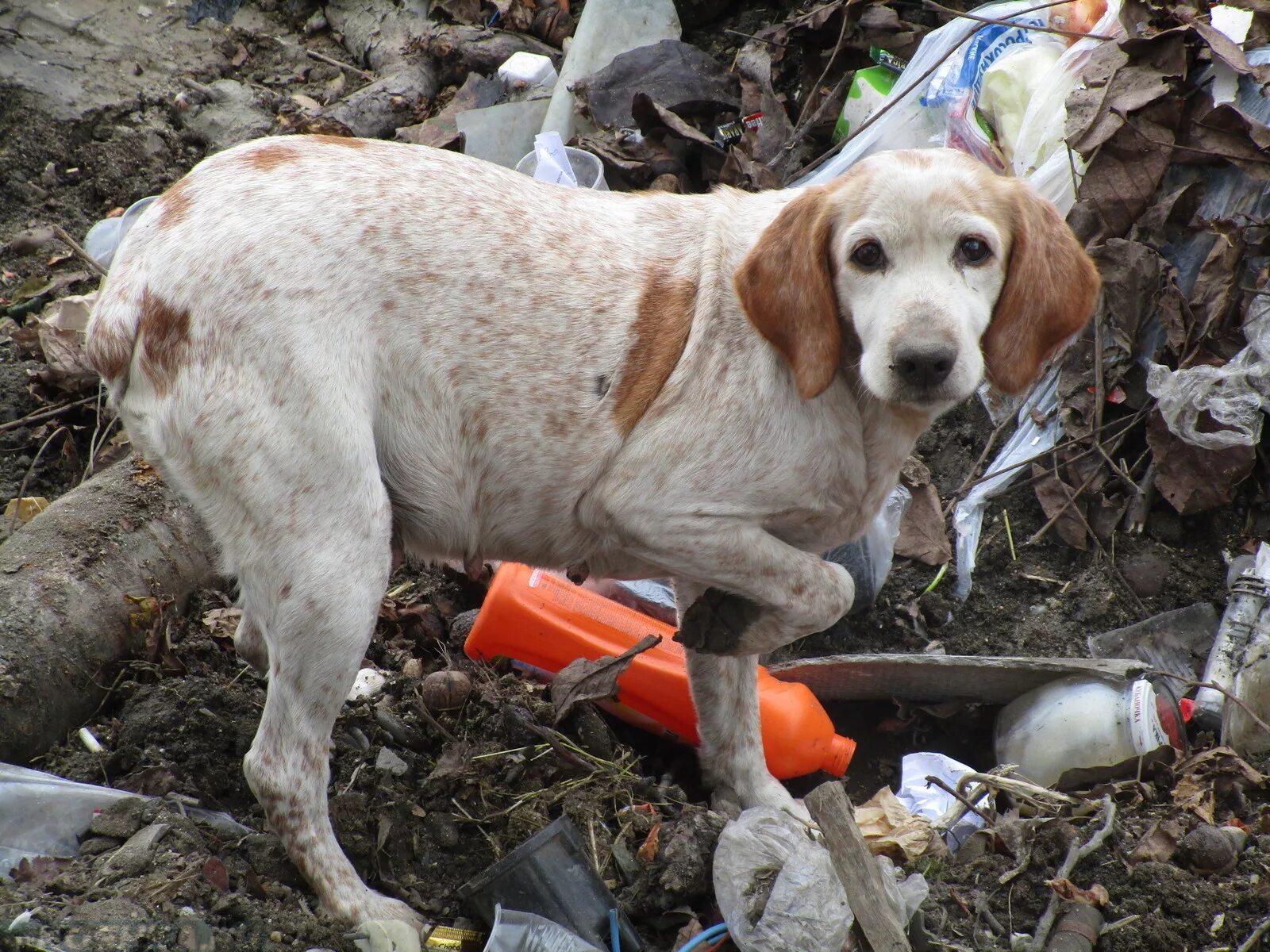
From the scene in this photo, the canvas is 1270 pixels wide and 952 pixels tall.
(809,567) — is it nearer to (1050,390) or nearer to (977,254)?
(977,254)

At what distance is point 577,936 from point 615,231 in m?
1.68

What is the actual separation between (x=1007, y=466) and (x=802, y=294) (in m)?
2.07

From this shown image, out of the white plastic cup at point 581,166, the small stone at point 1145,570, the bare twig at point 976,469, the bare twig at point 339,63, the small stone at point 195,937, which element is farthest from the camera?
the bare twig at point 339,63

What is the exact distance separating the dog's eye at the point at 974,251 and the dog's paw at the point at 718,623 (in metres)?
1.01

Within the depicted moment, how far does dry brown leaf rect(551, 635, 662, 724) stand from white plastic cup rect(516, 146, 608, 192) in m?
2.37

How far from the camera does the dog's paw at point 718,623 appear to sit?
2.97 m

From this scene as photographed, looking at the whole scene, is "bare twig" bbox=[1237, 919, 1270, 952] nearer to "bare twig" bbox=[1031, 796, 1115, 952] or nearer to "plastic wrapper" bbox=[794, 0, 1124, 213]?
"bare twig" bbox=[1031, 796, 1115, 952]

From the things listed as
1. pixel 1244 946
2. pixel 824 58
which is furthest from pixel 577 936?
pixel 824 58

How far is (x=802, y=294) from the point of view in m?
2.61

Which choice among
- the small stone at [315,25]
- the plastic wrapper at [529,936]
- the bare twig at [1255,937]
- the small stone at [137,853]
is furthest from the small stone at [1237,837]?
the small stone at [315,25]

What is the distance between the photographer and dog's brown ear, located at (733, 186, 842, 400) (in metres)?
2.60

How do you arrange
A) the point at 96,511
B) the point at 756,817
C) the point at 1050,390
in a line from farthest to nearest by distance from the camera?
the point at 1050,390, the point at 96,511, the point at 756,817

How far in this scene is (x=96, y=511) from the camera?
346cm

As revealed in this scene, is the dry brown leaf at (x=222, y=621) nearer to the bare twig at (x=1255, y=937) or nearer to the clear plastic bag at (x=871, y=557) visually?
the clear plastic bag at (x=871, y=557)
